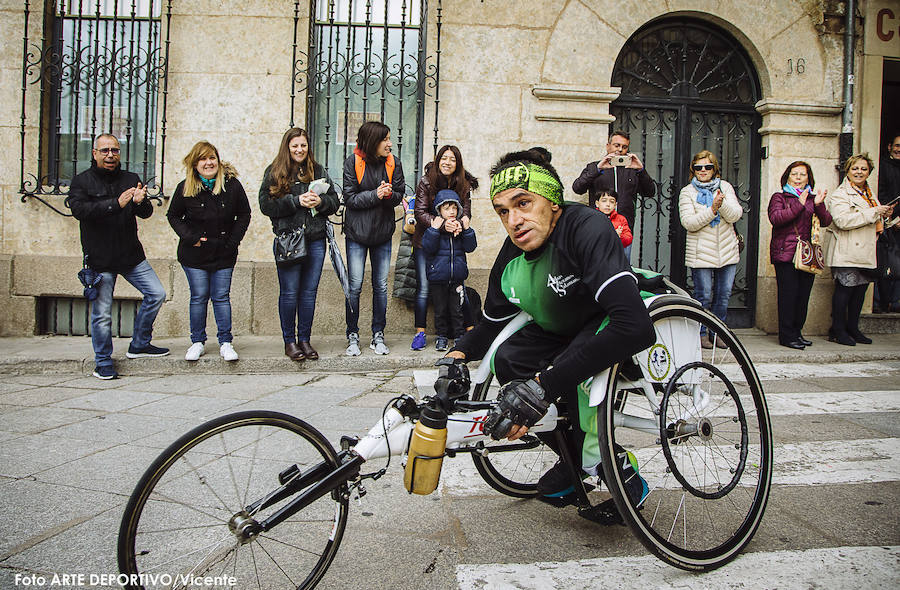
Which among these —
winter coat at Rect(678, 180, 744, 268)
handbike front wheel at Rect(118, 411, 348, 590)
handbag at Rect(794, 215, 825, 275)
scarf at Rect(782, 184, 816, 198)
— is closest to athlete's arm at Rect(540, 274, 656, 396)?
handbike front wheel at Rect(118, 411, 348, 590)

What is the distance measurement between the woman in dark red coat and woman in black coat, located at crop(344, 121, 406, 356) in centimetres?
427

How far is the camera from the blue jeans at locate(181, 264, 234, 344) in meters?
6.61

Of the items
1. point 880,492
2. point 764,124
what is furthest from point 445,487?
point 764,124

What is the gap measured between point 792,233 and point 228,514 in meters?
7.16

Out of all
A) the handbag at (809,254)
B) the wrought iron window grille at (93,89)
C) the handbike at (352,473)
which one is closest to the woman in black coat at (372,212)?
the wrought iron window grille at (93,89)

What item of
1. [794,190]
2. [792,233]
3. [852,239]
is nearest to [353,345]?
[792,233]

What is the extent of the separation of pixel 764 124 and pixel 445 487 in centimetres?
737

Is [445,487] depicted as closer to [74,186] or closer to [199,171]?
[199,171]

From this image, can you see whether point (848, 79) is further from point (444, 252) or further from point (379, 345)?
point (379, 345)

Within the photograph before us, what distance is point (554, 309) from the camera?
2.65 metres

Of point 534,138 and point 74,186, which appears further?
point 534,138

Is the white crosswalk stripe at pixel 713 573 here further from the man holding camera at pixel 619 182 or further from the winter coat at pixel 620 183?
the winter coat at pixel 620 183

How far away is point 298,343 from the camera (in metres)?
6.82

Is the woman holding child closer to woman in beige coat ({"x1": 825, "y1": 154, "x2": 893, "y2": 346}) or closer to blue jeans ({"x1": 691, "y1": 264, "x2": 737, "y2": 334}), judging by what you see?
blue jeans ({"x1": 691, "y1": 264, "x2": 737, "y2": 334})
